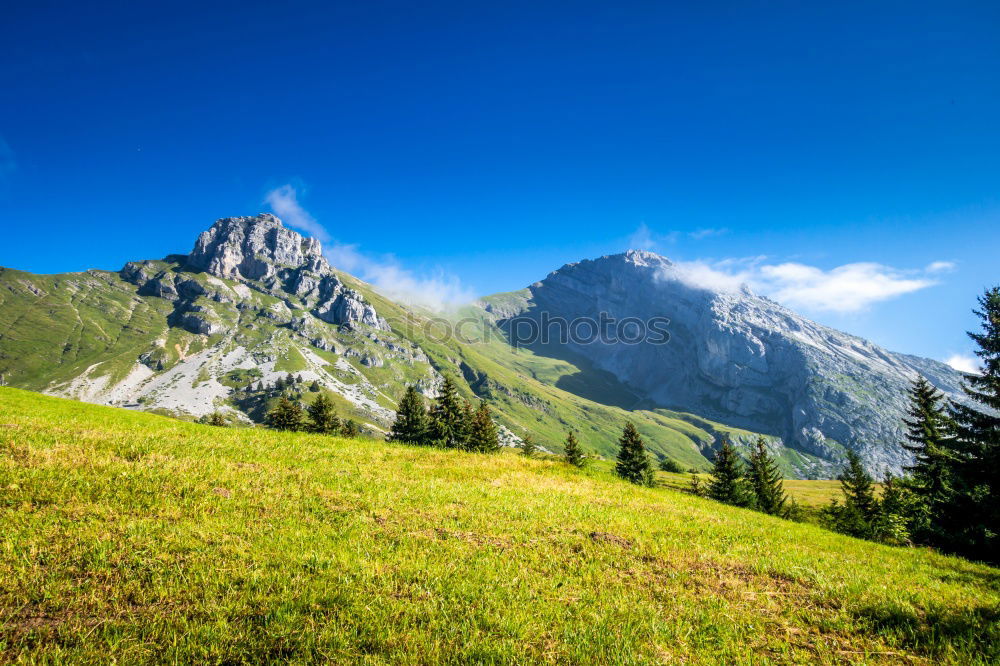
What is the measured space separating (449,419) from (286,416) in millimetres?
28624

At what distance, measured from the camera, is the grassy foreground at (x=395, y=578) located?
207 inches

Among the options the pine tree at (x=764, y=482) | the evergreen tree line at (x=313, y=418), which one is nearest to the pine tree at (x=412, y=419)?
the evergreen tree line at (x=313, y=418)

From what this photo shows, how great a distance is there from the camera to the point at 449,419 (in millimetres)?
70438

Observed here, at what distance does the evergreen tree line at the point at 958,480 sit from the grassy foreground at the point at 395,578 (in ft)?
44.7

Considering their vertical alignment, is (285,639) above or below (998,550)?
above

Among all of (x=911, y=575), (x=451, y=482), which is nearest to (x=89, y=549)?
(x=451, y=482)

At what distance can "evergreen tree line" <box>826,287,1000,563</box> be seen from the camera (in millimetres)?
21906

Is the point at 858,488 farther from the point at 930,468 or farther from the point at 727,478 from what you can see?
the point at 930,468

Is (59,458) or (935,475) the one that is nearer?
(59,458)

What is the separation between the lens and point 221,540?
754cm

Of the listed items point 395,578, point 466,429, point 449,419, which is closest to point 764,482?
point 466,429

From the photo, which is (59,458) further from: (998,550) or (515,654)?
(998,550)

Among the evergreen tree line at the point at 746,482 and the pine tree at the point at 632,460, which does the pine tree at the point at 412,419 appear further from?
the evergreen tree line at the point at 746,482

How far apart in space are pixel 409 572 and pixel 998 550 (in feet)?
99.1
